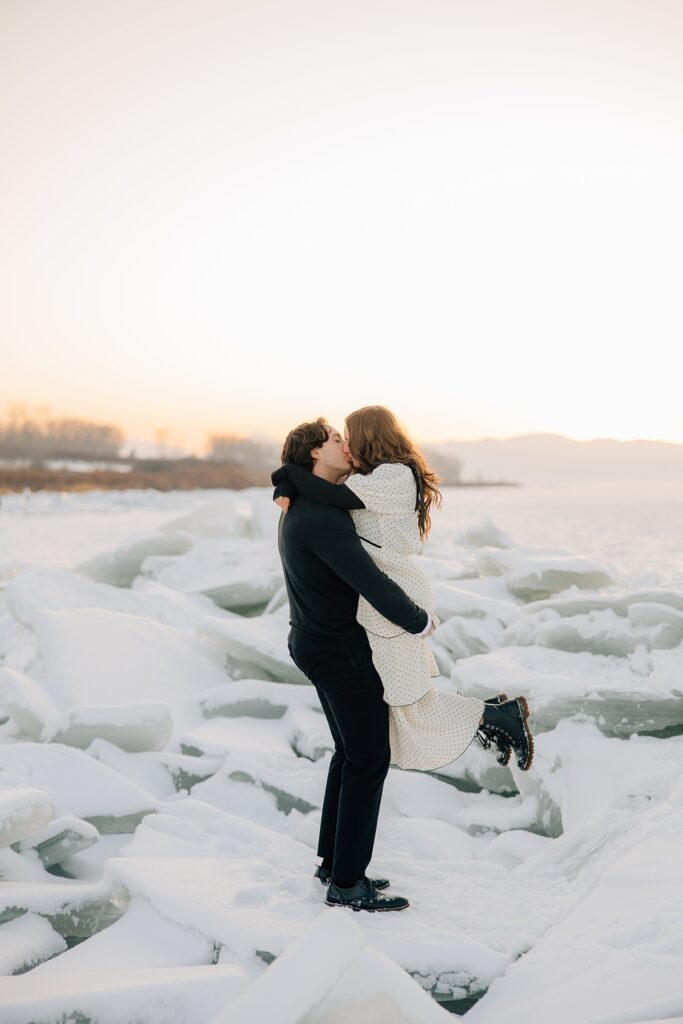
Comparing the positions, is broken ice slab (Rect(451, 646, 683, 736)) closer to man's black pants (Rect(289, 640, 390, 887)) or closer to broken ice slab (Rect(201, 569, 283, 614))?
man's black pants (Rect(289, 640, 390, 887))

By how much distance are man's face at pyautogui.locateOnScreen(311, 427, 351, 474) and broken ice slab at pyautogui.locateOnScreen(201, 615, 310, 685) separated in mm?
2149

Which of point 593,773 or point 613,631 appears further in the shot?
point 613,631

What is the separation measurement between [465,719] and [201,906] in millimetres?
868

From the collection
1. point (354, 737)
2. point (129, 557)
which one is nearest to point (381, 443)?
point (354, 737)

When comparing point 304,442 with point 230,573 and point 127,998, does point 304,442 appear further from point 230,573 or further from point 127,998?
point 230,573

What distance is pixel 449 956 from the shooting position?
1878mm

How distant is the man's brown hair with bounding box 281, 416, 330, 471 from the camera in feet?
6.86

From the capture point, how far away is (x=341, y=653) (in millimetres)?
2045

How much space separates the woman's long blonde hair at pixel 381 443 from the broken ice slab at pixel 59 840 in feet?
4.99

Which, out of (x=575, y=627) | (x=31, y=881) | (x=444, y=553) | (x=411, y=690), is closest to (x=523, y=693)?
(x=575, y=627)

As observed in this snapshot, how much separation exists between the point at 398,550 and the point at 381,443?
0.29 metres

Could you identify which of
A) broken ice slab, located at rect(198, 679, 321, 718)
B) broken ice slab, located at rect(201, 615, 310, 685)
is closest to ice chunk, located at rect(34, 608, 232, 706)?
broken ice slab, located at rect(201, 615, 310, 685)

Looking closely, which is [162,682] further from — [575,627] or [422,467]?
[422,467]

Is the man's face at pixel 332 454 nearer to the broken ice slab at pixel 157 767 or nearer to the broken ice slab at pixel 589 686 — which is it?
the broken ice slab at pixel 589 686
